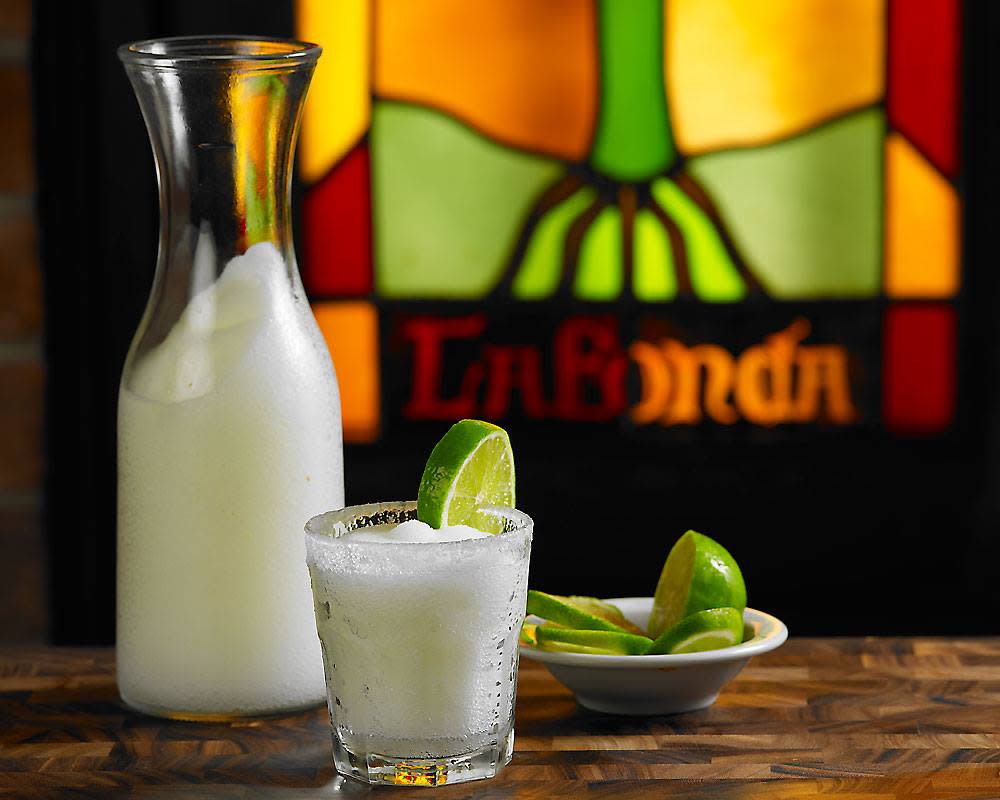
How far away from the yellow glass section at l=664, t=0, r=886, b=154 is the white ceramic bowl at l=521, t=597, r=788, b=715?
82cm

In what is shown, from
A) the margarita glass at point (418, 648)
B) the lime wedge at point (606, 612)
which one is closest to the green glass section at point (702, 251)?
the lime wedge at point (606, 612)

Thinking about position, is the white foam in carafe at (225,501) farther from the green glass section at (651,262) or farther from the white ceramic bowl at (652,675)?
the green glass section at (651,262)

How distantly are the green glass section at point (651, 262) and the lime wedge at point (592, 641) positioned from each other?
2.55 ft

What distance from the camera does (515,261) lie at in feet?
4.62

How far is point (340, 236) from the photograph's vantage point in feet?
4.61

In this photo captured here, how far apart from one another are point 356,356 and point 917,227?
21.9 inches

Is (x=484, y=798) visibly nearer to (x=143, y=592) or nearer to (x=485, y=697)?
(x=485, y=697)

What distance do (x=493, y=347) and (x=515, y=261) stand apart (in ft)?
0.29

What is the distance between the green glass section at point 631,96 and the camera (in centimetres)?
138

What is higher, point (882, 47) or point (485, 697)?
point (882, 47)

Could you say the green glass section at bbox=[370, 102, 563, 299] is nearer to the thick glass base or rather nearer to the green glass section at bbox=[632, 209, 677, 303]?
the green glass section at bbox=[632, 209, 677, 303]

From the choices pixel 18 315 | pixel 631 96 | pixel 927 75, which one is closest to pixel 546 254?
pixel 631 96

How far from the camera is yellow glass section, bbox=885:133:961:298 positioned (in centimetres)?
139

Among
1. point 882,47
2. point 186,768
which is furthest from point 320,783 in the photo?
point 882,47
